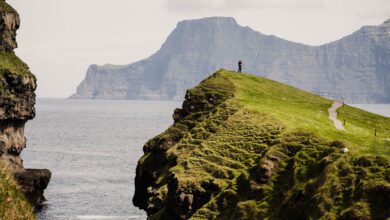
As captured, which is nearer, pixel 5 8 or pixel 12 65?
pixel 12 65

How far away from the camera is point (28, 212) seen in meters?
29.1

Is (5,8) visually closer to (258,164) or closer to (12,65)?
(12,65)

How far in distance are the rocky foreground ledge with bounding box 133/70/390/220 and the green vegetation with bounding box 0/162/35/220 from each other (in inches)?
861

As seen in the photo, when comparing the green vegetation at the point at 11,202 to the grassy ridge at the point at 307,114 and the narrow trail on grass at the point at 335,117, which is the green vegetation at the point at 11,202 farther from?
the narrow trail on grass at the point at 335,117

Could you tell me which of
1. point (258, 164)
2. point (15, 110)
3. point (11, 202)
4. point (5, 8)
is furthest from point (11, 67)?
point (11, 202)

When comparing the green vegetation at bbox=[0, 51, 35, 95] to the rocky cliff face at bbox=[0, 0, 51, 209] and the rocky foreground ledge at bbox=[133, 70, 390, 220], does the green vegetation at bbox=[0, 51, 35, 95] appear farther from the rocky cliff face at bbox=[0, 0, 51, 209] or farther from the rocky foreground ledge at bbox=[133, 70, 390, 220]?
the rocky foreground ledge at bbox=[133, 70, 390, 220]

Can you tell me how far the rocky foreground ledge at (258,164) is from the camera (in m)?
45.2

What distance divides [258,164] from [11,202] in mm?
31079

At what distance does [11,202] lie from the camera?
28.5 metres

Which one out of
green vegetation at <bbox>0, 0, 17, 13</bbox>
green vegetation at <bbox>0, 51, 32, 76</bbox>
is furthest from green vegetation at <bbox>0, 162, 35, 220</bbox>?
green vegetation at <bbox>0, 0, 17, 13</bbox>

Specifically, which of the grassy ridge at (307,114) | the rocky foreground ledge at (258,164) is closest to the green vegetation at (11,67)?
the rocky foreground ledge at (258,164)

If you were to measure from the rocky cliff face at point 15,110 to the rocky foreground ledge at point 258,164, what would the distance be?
111 feet

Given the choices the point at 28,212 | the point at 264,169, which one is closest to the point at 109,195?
the point at 264,169

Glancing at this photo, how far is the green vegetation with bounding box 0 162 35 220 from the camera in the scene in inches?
1093
